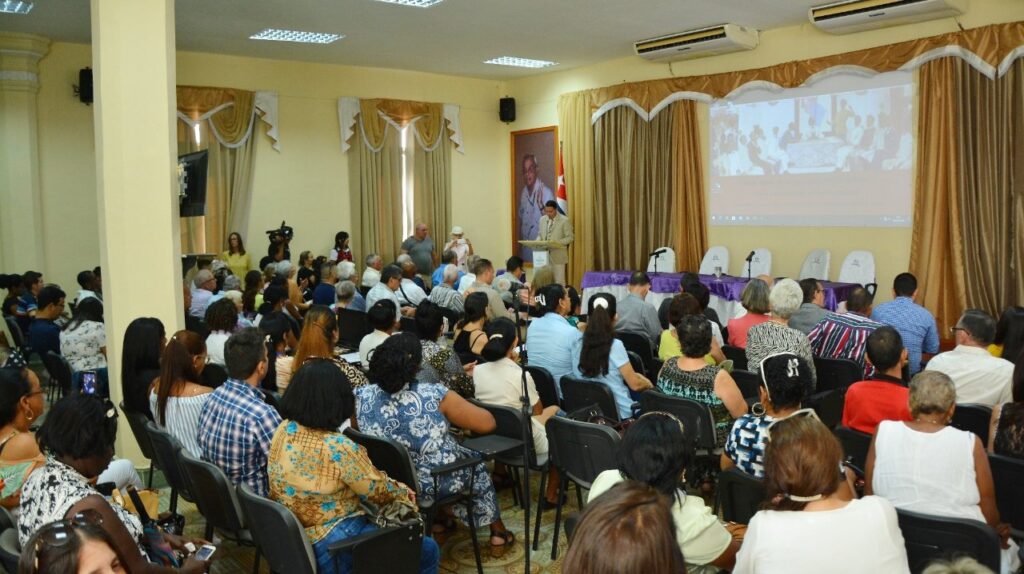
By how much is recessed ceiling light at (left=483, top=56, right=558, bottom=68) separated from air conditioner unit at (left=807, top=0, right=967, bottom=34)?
3.83 meters

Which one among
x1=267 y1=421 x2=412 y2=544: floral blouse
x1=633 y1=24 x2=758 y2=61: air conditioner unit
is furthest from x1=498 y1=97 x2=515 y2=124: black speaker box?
x1=267 y1=421 x2=412 y2=544: floral blouse

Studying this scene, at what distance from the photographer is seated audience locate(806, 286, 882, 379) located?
469 cm

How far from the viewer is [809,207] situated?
29.9ft

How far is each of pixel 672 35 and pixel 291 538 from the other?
8430 millimetres

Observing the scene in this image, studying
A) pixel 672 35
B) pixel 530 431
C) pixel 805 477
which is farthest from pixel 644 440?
pixel 672 35

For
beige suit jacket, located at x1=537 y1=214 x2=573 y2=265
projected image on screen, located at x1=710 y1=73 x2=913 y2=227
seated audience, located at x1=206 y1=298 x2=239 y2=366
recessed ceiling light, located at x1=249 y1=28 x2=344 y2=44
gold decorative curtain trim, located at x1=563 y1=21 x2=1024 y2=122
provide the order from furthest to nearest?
beige suit jacket, located at x1=537 y1=214 x2=573 y2=265 < recessed ceiling light, located at x1=249 y1=28 x2=344 y2=44 < projected image on screen, located at x1=710 y1=73 x2=913 y2=227 < gold decorative curtain trim, located at x1=563 y1=21 x2=1024 y2=122 < seated audience, located at x1=206 y1=298 x2=239 y2=366

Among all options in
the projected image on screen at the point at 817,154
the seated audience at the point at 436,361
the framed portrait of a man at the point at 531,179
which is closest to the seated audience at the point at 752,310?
the seated audience at the point at 436,361

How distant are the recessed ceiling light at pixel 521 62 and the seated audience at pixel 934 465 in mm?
9024

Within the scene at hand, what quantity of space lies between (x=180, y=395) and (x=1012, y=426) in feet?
10.9

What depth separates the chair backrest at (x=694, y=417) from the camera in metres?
3.66

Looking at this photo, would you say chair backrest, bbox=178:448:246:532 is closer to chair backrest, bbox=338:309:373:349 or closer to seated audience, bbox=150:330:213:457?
seated audience, bbox=150:330:213:457

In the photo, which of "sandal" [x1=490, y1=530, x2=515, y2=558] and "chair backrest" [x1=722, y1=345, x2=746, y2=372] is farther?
"chair backrest" [x1=722, y1=345, x2=746, y2=372]

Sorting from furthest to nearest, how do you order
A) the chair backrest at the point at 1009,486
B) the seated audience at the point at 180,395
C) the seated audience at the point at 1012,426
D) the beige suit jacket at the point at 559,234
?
the beige suit jacket at the point at 559,234, the seated audience at the point at 180,395, the seated audience at the point at 1012,426, the chair backrest at the point at 1009,486

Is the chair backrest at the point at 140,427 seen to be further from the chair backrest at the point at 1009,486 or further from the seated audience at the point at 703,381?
the chair backrest at the point at 1009,486
